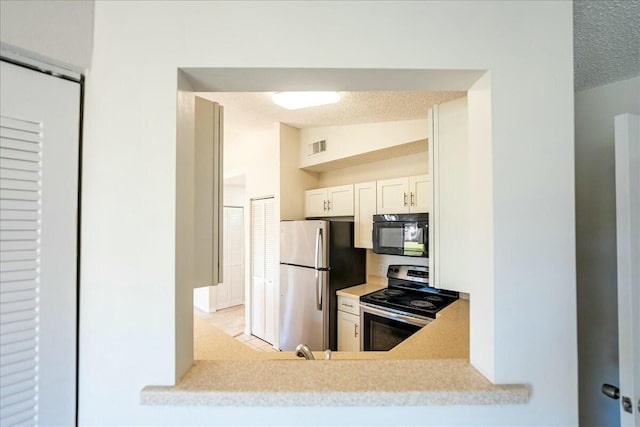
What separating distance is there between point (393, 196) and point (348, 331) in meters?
1.51

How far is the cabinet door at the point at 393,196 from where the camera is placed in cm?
246

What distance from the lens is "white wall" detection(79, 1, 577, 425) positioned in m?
0.78

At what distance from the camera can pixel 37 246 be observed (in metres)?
0.75

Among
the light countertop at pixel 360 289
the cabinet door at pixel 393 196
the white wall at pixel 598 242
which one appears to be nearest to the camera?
the white wall at pixel 598 242

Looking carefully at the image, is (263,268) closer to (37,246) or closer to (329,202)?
(329,202)

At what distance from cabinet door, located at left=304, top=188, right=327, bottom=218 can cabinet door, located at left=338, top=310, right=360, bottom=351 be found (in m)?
1.25

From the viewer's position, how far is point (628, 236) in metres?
0.90

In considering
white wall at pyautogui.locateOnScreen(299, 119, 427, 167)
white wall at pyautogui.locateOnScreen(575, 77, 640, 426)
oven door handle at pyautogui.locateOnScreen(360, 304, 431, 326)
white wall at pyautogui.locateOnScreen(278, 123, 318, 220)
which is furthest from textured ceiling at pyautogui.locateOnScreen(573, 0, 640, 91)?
white wall at pyautogui.locateOnScreen(278, 123, 318, 220)

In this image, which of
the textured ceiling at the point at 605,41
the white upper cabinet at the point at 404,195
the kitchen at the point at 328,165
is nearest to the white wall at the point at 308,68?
the textured ceiling at the point at 605,41

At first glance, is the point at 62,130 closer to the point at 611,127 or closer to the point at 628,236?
the point at 628,236

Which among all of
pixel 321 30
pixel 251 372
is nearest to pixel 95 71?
pixel 321 30

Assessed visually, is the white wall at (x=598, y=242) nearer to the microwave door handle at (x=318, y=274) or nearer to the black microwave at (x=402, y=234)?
the black microwave at (x=402, y=234)

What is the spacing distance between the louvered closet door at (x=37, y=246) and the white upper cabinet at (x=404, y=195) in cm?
233

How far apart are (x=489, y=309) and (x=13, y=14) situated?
5.49ft
